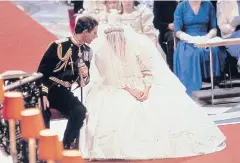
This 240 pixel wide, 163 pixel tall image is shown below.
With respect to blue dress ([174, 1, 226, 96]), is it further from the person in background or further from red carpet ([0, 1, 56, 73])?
red carpet ([0, 1, 56, 73])

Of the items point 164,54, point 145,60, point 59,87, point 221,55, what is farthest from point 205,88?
point 59,87

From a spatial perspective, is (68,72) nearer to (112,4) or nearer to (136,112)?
(136,112)

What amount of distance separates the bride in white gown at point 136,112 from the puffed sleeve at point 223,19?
208 cm

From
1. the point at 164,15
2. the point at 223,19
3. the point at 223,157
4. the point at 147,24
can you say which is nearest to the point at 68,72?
the point at 223,157

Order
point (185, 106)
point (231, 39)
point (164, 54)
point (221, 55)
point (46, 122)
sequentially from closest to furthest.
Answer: point (46, 122) → point (185, 106) → point (231, 39) → point (221, 55) → point (164, 54)

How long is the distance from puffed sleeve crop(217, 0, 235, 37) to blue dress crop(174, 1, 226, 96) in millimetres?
154

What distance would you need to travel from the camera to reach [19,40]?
7.89 m

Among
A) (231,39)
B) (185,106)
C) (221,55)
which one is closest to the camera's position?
(185,106)

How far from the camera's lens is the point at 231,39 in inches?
304

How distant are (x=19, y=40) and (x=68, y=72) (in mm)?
2362

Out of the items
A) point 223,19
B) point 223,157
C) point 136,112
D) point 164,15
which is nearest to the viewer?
point 223,157

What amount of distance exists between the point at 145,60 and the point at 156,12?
2728mm

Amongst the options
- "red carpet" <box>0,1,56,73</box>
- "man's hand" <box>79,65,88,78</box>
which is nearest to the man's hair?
"man's hand" <box>79,65,88,78</box>

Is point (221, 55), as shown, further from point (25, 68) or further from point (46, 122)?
point (46, 122)
